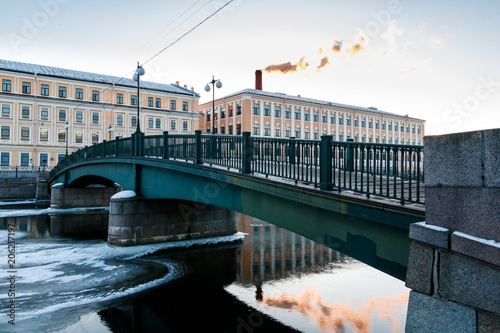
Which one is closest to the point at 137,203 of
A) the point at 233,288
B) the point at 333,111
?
the point at 233,288

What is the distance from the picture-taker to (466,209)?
13.5 feet

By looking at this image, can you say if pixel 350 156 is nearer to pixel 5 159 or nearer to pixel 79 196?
pixel 79 196

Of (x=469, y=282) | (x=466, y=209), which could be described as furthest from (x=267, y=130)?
(x=469, y=282)

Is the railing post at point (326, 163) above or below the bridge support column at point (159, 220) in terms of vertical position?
above

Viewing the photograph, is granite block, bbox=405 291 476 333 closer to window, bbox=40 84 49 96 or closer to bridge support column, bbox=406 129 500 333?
bridge support column, bbox=406 129 500 333

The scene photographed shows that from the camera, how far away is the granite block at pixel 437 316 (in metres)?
4.05

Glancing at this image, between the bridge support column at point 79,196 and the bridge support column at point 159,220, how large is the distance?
18.8 metres

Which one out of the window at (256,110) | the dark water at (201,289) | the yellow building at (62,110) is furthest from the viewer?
the window at (256,110)

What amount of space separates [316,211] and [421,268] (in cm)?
331

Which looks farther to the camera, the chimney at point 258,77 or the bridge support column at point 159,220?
the chimney at point 258,77

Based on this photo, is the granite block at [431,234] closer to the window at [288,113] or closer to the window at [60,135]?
the window at [60,135]

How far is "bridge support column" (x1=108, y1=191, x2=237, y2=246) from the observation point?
54.2ft

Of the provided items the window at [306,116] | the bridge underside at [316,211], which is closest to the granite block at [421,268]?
the bridge underside at [316,211]

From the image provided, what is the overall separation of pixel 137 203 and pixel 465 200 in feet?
48.6
